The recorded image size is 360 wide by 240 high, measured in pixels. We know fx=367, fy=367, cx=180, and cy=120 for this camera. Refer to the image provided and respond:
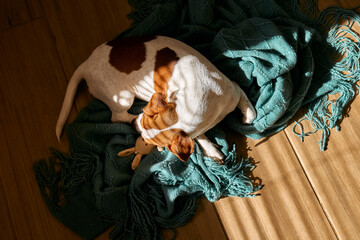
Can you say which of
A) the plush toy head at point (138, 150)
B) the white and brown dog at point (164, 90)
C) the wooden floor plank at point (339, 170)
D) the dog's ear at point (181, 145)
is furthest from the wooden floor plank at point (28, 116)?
the wooden floor plank at point (339, 170)

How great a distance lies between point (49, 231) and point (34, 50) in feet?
3.29

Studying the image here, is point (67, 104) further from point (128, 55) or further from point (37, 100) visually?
point (128, 55)

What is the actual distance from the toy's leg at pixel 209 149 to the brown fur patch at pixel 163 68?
1.02 ft

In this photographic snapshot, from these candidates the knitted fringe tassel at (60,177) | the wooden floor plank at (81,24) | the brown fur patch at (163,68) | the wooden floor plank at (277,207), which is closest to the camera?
the brown fur patch at (163,68)

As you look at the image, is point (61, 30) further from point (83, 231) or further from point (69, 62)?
point (83, 231)

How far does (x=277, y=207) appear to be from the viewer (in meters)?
1.75

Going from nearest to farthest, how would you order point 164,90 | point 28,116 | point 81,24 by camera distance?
point 164,90 → point 28,116 → point 81,24

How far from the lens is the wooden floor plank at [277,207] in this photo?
171 centimetres

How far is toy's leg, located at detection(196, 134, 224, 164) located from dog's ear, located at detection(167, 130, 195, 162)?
1.08 feet

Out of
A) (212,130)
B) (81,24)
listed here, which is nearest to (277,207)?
(212,130)

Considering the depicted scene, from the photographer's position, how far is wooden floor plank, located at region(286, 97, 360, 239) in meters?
1.71

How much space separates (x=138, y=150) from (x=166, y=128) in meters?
0.39

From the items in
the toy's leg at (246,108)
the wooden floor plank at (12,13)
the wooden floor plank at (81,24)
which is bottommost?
the toy's leg at (246,108)

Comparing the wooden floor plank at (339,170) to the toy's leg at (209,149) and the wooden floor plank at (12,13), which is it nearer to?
the toy's leg at (209,149)
